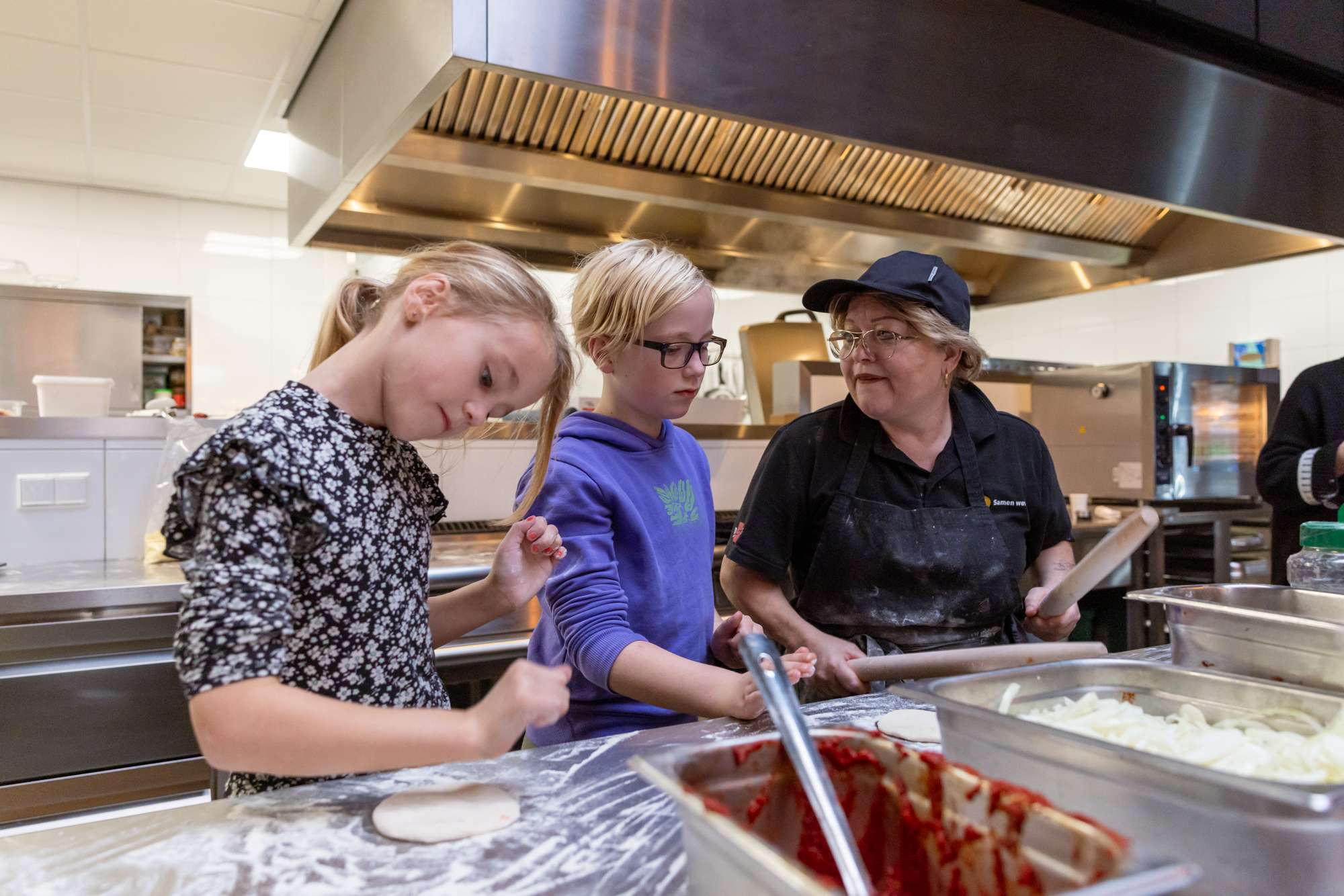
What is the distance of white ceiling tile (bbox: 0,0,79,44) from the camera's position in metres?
3.05

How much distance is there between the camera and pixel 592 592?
1086mm

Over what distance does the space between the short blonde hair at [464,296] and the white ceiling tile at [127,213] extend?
18.0 ft

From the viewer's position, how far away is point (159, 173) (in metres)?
5.11

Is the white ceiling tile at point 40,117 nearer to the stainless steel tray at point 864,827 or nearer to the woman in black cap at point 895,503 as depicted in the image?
the woman in black cap at point 895,503

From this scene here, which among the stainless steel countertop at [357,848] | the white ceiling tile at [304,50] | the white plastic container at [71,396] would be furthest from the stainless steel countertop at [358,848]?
the white ceiling tile at [304,50]

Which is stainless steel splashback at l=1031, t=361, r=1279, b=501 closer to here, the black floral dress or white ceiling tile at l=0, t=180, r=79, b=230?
the black floral dress

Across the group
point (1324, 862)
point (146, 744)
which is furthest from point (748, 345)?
point (1324, 862)

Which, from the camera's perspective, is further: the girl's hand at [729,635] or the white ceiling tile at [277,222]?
the white ceiling tile at [277,222]

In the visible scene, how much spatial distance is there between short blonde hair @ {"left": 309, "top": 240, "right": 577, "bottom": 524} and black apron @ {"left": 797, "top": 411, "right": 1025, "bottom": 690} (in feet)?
1.95

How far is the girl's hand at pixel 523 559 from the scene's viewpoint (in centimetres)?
104

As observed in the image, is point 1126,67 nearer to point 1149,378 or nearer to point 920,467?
point 1149,378

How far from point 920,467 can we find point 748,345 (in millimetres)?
2264

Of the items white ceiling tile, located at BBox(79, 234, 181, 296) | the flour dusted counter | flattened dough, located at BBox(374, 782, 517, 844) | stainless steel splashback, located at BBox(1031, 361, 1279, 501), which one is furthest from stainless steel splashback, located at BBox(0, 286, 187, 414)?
flattened dough, located at BBox(374, 782, 517, 844)

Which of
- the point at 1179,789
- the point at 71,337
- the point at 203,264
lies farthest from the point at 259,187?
the point at 1179,789
